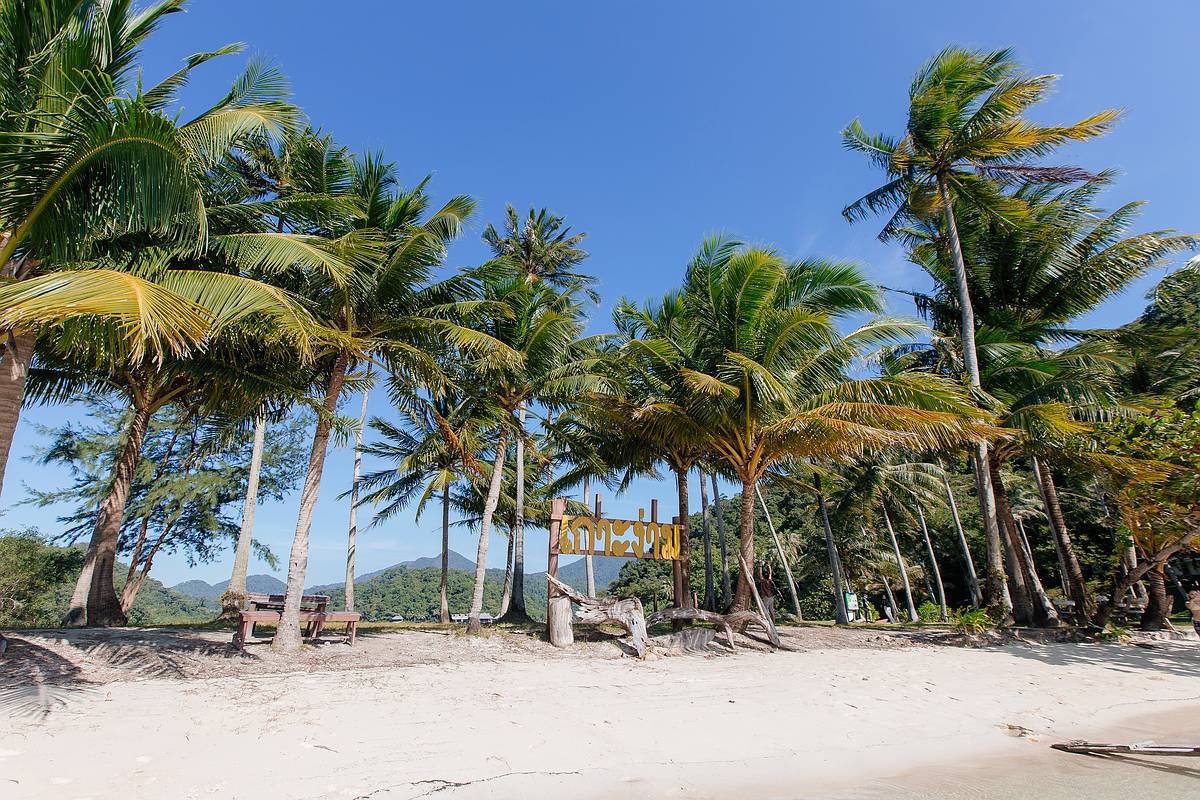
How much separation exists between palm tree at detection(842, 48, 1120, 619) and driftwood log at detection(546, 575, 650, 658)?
8.22 meters

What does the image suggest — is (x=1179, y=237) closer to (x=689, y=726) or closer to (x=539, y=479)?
(x=689, y=726)

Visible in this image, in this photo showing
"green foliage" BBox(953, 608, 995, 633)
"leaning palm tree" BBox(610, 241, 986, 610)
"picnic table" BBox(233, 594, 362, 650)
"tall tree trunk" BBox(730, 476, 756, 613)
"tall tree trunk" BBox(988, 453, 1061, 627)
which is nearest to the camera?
"picnic table" BBox(233, 594, 362, 650)

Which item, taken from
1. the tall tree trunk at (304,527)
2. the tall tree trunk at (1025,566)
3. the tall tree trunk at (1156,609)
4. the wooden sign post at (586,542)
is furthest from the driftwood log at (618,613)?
the tall tree trunk at (1156,609)

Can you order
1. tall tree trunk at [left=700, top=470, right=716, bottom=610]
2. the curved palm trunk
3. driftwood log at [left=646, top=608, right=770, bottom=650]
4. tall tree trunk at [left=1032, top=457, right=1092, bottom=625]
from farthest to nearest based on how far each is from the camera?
tall tree trunk at [left=700, top=470, right=716, bottom=610], tall tree trunk at [left=1032, top=457, right=1092, bottom=625], driftwood log at [left=646, top=608, right=770, bottom=650], the curved palm trunk

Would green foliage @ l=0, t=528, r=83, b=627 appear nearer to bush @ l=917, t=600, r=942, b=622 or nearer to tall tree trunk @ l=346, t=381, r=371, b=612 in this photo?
tall tree trunk @ l=346, t=381, r=371, b=612

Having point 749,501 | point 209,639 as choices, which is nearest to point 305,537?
point 209,639

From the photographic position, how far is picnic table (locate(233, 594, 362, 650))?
797 cm

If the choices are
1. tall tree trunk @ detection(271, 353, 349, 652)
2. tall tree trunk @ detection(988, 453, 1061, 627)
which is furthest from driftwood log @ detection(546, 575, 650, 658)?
tall tree trunk @ detection(988, 453, 1061, 627)

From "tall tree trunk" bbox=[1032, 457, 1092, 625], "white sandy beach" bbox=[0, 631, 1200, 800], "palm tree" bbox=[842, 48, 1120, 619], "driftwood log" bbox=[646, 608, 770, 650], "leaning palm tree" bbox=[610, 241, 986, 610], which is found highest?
"palm tree" bbox=[842, 48, 1120, 619]

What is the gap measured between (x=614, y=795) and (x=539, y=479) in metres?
22.8

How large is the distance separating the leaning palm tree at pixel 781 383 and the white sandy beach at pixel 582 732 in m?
3.83

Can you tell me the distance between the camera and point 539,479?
26.6 meters

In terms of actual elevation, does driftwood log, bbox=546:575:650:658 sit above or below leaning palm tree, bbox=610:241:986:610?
below

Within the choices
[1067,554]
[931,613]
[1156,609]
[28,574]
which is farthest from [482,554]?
[931,613]
